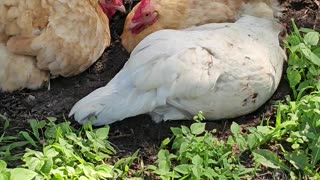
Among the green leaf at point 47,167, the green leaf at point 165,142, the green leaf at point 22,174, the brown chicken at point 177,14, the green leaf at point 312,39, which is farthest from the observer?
the brown chicken at point 177,14

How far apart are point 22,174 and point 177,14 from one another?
1.65m

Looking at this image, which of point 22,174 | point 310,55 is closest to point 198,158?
point 22,174

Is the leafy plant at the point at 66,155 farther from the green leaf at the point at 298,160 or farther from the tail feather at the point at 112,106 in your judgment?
the green leaf at the point at 298,160

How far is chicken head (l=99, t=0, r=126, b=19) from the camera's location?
4.18 meters

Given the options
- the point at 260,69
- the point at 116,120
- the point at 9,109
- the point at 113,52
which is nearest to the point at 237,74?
the point at 260,69

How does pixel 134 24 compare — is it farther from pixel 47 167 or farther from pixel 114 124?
pixel 47 167

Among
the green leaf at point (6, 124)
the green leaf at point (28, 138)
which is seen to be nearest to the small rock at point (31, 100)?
the green leaf at point (6, 124)

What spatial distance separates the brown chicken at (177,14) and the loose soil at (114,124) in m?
0.22

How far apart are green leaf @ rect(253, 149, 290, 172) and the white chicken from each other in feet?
1.14

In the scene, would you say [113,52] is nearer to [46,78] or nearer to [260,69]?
[46,78]

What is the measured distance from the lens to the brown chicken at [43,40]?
3543mm

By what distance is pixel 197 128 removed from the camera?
3.27 meters

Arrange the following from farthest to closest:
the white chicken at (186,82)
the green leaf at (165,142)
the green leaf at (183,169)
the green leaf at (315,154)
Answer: the white chicken at (186,82) → the green leaf at (165,142) → the green leaf at (315,154) → the green leaf at (183,169)

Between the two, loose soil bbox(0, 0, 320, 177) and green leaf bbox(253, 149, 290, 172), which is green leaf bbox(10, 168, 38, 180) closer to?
loose soil bbox(0, 0, 320, 177)
